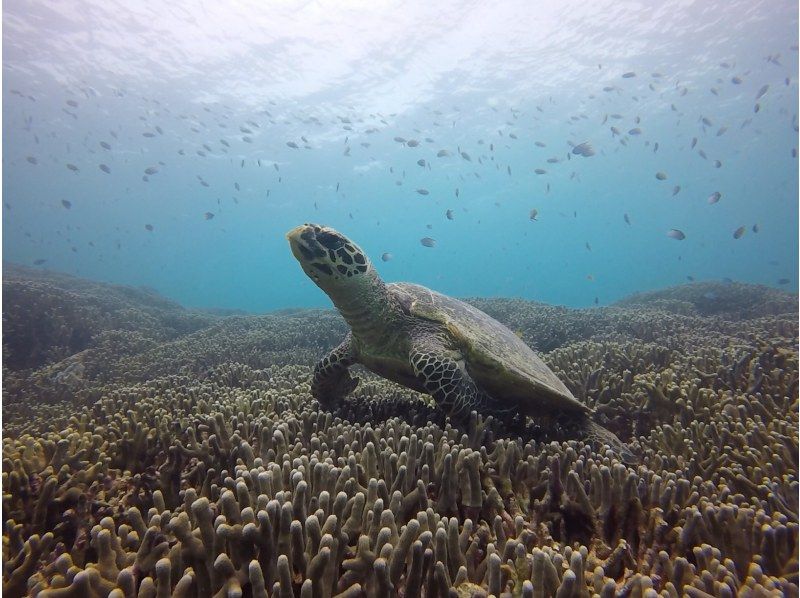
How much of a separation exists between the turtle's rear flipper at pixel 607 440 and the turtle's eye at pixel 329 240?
3337 millimetres

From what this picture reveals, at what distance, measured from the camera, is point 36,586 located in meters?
1.98

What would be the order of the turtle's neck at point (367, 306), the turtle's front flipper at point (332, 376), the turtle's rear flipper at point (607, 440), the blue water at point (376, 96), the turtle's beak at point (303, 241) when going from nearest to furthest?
the turtle's rear flipper at point (607, 440), the turtle's beak at point (303, 241), the turtle's neck at point (367, 306), the turtle's front flipper at point (332, 376), the blue water at point (376, 96)

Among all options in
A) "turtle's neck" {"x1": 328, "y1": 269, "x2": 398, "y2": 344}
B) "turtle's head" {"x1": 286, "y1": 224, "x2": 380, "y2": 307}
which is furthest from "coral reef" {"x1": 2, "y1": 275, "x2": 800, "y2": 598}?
"turtle's head" {"x1": 286, "y1": 224, "x2": 380, "y2": 307}

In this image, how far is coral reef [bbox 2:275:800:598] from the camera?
192 centimetres

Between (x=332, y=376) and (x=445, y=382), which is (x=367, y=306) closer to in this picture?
(x=332, y=376)

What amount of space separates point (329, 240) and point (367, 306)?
870 millimetres

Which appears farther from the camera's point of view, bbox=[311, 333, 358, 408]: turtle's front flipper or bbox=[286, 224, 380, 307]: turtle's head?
bbox=[311, 333, 358, 408]: turtle's front flipper

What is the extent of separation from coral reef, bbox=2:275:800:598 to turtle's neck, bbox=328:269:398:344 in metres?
0.93

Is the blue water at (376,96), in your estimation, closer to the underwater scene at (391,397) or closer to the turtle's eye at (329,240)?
the underwater scene at (391,397)

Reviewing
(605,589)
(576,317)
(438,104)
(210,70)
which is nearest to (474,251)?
(438,104)

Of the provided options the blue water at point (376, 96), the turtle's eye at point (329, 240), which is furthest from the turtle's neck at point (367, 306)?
the blue water at point (376, 96)

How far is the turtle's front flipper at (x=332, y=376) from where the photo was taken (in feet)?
15.3

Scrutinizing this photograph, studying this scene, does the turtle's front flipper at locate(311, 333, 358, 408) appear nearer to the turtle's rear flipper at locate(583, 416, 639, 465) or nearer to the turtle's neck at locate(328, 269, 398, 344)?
the turtle's neck at locate(328, 269, 398, 344)

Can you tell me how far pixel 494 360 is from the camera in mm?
4094
